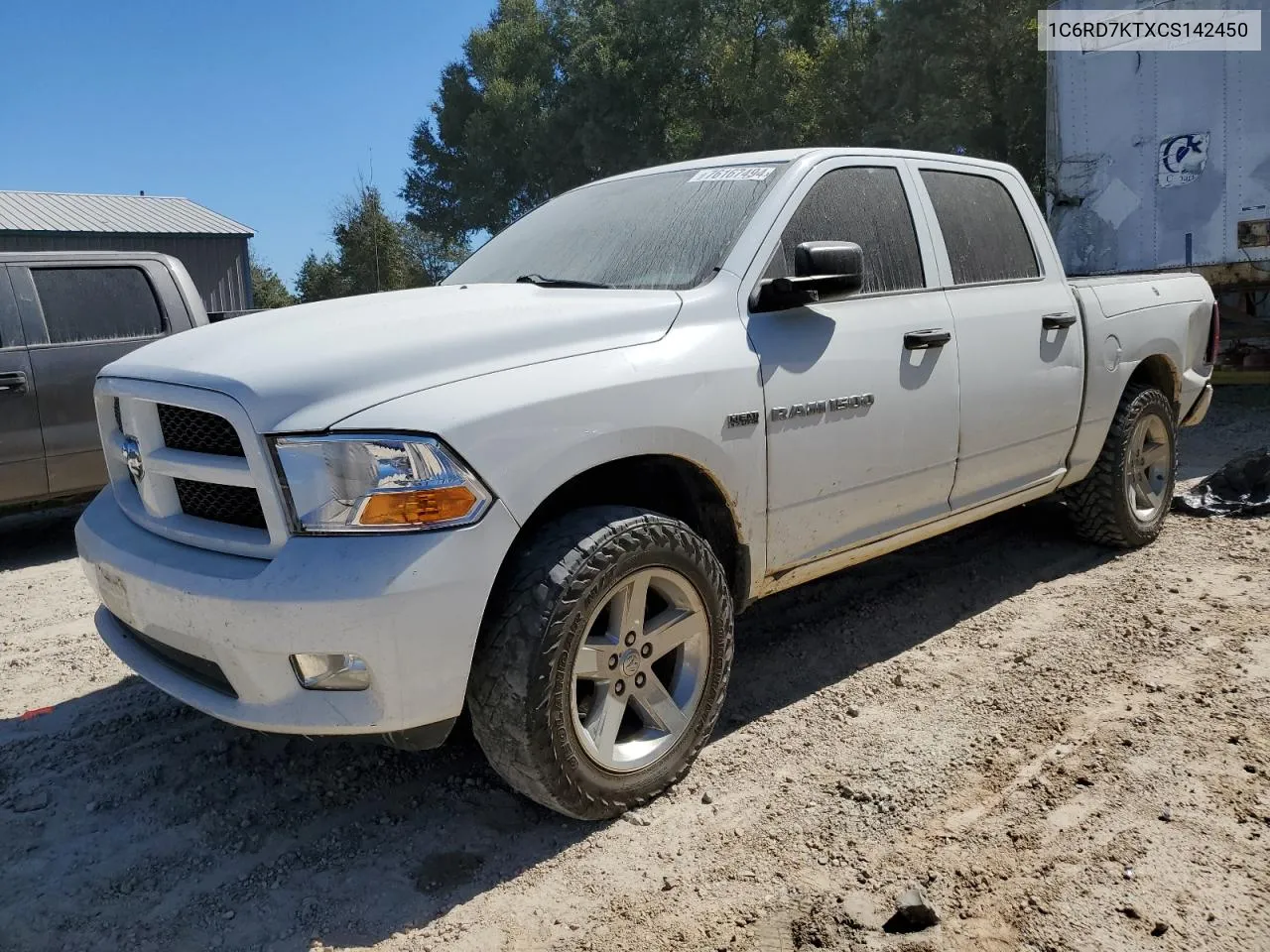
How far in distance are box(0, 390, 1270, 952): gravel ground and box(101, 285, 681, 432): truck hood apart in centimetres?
123

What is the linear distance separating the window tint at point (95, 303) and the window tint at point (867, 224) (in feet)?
15.5

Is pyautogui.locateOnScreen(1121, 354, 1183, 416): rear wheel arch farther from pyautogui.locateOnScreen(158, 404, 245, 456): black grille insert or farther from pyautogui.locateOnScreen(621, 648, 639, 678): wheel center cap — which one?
pyautogui.locateOnScreen(158, 404, 245, 456): black grille insert

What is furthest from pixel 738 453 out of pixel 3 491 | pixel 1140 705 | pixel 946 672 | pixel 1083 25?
pixel 1083 25

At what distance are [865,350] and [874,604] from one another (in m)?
1.52

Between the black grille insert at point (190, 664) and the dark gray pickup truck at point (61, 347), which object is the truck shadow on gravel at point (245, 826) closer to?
the black grille insert at point (190, 664)

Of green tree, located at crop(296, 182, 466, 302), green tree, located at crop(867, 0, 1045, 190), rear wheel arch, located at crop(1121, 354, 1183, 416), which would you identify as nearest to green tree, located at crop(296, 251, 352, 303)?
green tree, located at crop(296, 182, 466, 302)

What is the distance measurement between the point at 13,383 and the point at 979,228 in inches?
213

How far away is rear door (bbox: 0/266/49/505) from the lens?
581 centimetres

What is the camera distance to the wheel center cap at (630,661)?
9.16 feet

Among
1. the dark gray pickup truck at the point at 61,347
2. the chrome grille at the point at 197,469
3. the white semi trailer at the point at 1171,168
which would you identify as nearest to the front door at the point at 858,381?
the chrome grille at the point at 197,469

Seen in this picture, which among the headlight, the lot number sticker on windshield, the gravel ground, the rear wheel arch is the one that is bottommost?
the gravel ground

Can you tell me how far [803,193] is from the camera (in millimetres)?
3463

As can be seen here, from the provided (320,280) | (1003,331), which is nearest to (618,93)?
(320,280)

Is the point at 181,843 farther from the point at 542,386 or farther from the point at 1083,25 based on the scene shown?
the point at 1083,25
